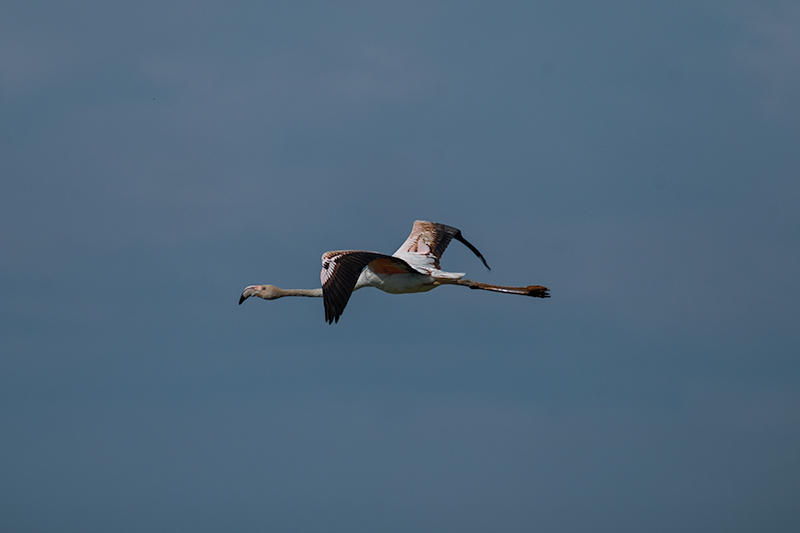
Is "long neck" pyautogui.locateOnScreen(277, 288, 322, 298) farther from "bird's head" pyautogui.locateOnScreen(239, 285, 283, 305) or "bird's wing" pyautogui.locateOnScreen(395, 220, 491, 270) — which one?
"bird's wing" pyautogui.locateOnScreen(395, 220, 491, 270)

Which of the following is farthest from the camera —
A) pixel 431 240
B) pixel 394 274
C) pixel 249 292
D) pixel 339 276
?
pixel 249 292

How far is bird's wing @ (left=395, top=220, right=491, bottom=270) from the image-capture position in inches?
1172

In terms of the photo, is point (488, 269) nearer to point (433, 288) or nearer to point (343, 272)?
point (433, 288)

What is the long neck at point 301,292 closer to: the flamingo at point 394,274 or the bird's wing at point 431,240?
the flamingo at point 394,274

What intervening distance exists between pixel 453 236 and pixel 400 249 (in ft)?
5.75

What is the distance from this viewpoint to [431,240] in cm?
3023

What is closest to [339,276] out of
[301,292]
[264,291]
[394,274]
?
[394,274]

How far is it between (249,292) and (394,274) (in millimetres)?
5527

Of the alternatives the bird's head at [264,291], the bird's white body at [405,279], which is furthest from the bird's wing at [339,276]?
the bird's head at [264,291]

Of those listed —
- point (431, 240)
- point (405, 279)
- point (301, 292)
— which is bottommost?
point (301, 292)

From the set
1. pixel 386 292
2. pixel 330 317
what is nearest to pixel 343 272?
pixel 330 317

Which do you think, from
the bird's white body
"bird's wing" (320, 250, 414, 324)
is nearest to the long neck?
the bird's white body

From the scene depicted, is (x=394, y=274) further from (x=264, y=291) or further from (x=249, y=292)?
(x=249, y=292)

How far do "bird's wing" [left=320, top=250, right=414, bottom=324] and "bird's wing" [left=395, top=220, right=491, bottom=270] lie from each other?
427cm
